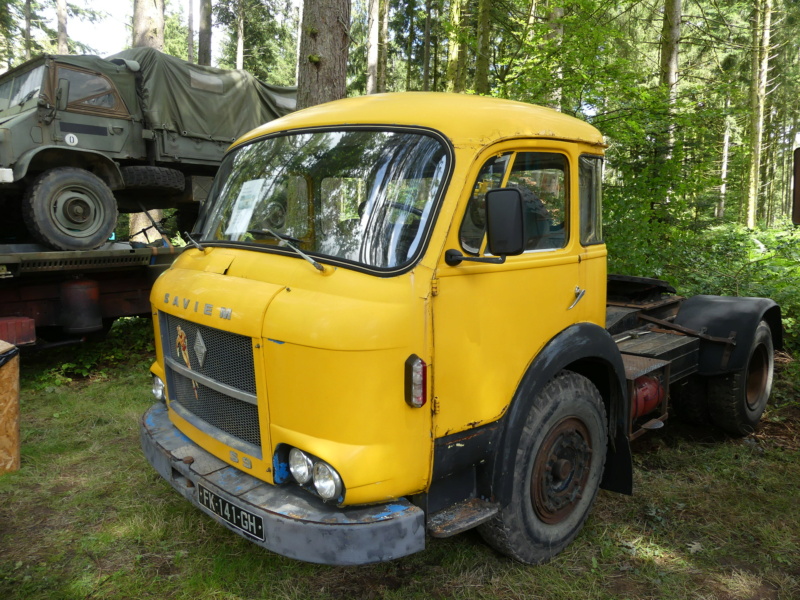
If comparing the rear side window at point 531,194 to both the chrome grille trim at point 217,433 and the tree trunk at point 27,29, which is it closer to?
the chrome grille trim at point 217,433

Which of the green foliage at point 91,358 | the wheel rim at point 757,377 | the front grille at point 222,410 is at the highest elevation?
the front grille at point 222,410

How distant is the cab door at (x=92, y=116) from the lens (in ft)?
25.3

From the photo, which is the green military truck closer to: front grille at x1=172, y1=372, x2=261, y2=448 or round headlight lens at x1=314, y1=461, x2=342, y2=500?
front grille at x1=172, y1=372, x2=261, y2=448

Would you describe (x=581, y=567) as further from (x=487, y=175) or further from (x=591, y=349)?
(x=487, y=175)

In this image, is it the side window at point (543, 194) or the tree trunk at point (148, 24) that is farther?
the tree trunk at point (148, 24)

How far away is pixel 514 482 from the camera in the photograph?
286 cm

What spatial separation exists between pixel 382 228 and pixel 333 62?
4.02 meters

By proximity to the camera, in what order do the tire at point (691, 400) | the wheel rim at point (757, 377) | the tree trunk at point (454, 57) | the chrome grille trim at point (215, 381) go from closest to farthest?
the chrome grille trim at point (215, 381)
the tire at point (691, 400)
the wheel rim at point (757, 377)
the tree trunk at point (454, 57)

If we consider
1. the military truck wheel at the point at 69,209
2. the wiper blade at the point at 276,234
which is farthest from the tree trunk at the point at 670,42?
the wiper blade at the point at 276,234

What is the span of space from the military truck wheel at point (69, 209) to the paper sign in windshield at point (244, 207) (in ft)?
13.5

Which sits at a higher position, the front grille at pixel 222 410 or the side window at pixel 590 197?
the side window at pixel 590 197

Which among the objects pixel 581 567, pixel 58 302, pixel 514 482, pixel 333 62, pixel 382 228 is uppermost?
pixel 333 62

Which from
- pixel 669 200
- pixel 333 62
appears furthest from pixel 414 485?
pixel 669 200

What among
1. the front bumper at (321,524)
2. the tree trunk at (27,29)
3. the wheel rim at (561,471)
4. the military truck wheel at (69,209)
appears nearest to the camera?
the front bumper at (321,524)
